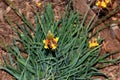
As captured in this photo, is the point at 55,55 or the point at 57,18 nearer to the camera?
the point at 55,55

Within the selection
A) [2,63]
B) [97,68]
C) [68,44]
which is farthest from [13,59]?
[97,68]

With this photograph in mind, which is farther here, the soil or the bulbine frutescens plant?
the soil

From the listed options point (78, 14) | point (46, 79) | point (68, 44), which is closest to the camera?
point (46, 79)

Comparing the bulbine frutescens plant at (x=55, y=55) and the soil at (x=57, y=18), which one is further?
the soil at (x=57, y=18)

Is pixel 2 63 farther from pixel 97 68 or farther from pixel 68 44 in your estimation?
pixel 97 68
